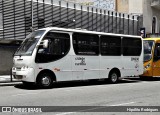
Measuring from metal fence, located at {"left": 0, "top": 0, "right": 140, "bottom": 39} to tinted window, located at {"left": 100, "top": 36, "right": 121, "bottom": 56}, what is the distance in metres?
9.16

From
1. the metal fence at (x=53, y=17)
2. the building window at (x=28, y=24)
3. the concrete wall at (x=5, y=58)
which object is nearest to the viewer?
the concrete wall at (x=5, y=58)

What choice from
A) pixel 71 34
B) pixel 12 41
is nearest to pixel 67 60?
pixel 71 34

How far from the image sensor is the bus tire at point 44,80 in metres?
15.6

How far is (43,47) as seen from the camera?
15.3 metres

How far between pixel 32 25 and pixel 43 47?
1132 centimetres

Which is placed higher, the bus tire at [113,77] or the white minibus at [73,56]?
the white minibus at [73,56]

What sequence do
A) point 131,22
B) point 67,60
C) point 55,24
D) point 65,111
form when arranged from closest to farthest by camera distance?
point 65,111 → point 67,60 → point 55,24 → point 131,22

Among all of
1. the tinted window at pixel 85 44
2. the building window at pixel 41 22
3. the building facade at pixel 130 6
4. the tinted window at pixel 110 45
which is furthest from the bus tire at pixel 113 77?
the building facade at pixel 130 6

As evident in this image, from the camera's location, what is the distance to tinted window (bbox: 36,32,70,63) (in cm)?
1545

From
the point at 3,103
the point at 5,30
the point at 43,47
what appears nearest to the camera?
the point at 3,103

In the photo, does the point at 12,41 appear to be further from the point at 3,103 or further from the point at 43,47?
the point at 3,103

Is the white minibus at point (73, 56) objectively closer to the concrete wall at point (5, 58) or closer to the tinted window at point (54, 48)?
the tinted window at point (54, 48)

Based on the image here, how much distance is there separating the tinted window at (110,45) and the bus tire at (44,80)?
3.99 meters

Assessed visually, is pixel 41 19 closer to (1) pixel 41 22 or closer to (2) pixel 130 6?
(1) pixel 41 22
